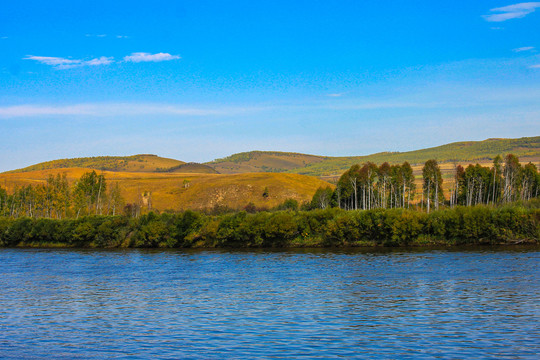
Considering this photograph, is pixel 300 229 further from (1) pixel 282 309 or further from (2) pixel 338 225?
(1) pixel 282 309

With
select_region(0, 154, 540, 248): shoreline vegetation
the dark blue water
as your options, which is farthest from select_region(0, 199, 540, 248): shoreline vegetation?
the dark blue water

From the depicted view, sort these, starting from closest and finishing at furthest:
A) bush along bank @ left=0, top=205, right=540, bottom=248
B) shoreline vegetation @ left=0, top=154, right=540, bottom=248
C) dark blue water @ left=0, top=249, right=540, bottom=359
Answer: dark blue water @ left=0, top=249, right=540, bottom=359 < bush along bank @ left=0, top=205, right=540, bottom=248 < shoreline vegetation @ left=0, top=154, right=540, bottom=248

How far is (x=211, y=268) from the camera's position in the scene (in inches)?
2335

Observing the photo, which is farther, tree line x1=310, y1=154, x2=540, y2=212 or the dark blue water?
tree line x1=310, y1=154, x2=540, y2=212

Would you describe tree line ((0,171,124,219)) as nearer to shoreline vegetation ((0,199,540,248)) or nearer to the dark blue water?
shoreline vegetation ((0,199,540,248))

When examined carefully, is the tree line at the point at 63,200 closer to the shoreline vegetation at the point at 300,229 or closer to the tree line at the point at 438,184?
the shoreline vegetation at the point at 300,229

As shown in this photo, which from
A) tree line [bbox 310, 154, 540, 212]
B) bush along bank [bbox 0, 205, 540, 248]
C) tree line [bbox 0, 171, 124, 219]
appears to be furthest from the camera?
tree line [bbox 0, 171, 124, 219]

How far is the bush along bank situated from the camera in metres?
74.4

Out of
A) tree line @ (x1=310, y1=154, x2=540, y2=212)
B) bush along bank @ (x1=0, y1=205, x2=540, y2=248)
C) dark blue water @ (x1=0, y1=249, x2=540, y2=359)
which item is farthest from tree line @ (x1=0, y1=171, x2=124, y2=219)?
dark blue water @ (x1=0, y1=249, x2=540, y2=359)

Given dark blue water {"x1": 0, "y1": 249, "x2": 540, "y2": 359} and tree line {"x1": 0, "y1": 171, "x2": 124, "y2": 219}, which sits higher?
tree line {"x1": 0, "y1": 171, "x2": 124, "y2": 219}

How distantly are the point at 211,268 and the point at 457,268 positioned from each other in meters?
25.9

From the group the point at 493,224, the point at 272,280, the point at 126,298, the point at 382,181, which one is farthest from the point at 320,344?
the point at 382,181

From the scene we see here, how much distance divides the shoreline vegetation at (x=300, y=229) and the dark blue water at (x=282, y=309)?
13.0 meters

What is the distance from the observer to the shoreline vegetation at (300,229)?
74438 mm
